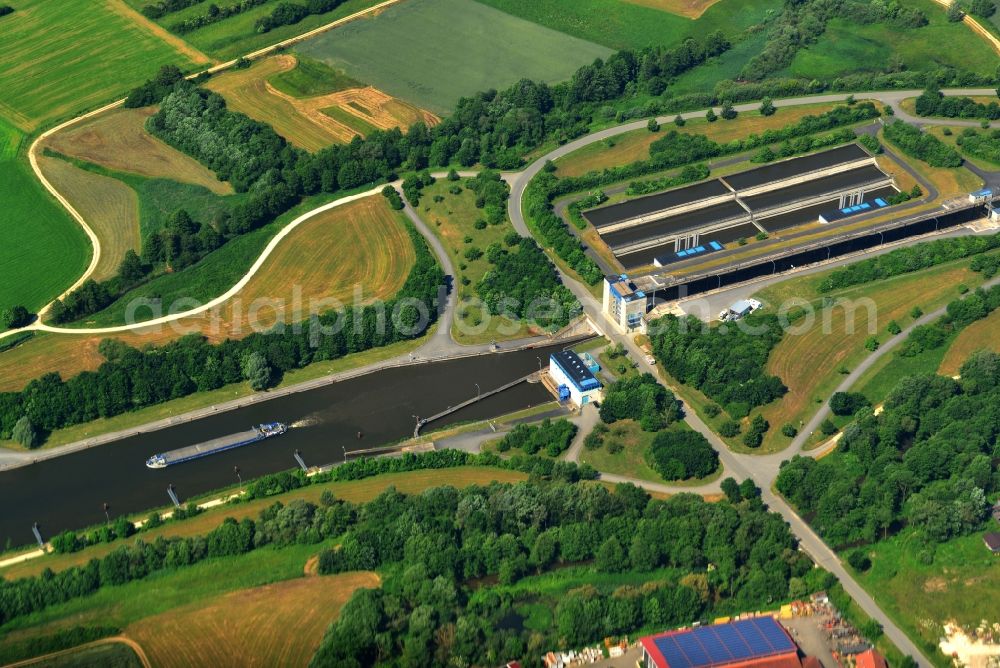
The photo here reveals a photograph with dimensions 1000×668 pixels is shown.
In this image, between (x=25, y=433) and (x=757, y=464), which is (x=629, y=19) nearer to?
(x=757, y=464)

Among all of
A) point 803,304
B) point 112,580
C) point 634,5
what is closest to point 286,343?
point 112,580

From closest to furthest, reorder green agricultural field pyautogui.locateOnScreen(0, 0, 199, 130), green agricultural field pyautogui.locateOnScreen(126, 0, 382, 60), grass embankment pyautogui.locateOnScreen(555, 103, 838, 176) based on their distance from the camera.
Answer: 1. grass embankment pyautogui.locateOnScreen(555, 103, 838, 176)
2. green agricultural field pyautogui.locateOnScreen(0, 0, 199, 130)
3. green agricultural field pyautogui.locateOnScreen(126, 0, 382, 60)

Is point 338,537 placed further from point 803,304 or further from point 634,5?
point 634,5

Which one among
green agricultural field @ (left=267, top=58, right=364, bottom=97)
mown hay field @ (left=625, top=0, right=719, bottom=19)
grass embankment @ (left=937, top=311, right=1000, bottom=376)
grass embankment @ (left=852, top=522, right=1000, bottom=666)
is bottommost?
grass embankment @ (left=852, top=522, right=1000, bottom=666)

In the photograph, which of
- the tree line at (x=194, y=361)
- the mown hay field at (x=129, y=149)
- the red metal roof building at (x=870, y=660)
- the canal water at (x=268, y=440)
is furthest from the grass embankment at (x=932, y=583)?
the mown hay field at (x=129, y=149)

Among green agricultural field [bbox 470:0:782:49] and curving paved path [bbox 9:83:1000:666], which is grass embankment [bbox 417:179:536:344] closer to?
curving paved path [bbox 9:83:1000:666]

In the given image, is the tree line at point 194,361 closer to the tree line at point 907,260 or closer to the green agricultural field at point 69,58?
the tree line at point 907,260

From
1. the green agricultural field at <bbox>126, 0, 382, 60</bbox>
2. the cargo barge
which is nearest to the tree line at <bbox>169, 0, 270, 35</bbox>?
the green agricultural field at <bbox>126, 0, 382, 60</bbox>
